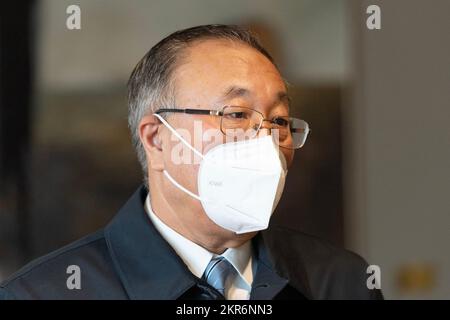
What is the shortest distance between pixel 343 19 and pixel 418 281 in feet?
2.15

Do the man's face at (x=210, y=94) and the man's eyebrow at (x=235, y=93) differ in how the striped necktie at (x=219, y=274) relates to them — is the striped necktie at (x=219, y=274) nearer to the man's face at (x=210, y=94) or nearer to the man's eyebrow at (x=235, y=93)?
the man's face at (x=210, y=94)

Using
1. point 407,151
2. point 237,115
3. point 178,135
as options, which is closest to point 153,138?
point 178,135

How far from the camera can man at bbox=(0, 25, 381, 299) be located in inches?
38.5

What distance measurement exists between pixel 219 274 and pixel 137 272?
0.40 ft

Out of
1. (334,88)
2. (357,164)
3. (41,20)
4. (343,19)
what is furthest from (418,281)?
(41,20)

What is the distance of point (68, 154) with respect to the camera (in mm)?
1564

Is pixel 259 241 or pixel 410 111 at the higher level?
pixel 410 111

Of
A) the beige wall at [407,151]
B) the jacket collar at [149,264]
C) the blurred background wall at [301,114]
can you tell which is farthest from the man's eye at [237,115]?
the beige wall at [407,151]

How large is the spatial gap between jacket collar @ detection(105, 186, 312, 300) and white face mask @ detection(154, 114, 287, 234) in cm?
8

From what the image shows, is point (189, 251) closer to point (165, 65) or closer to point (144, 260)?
point (144, 260)

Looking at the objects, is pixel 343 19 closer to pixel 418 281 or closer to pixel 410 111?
pixel 410 111

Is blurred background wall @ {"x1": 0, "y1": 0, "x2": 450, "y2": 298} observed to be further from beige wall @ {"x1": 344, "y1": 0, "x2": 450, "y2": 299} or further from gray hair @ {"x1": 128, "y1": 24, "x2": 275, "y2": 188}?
gray hair @ {"x1": 128, "y1": 24, "x2": 275, "y2": 188}

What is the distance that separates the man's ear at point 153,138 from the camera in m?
1.05

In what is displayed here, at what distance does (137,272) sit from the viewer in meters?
0.98
